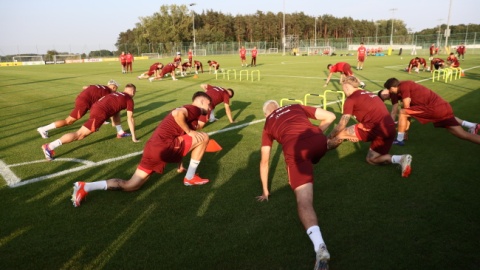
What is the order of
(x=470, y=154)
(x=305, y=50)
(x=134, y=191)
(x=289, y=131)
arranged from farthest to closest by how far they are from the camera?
1. (x=305, y=50)
2. (x=470, y=154)
3. (x=134, y=191)
4. (x=289, y=131)

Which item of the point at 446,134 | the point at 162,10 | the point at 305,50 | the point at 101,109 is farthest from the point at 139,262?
the point at 162,10

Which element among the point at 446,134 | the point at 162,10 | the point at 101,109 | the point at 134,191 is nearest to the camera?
the point at 134,191

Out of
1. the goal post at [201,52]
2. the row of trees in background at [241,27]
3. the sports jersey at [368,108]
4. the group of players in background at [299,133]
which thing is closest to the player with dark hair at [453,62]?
the group of players in background at [299,133]

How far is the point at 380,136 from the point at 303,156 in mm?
2416

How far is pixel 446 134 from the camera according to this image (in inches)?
298

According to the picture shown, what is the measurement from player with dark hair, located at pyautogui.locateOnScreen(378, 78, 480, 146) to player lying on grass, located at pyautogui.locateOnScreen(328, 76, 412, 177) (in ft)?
4.56

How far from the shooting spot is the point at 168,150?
4.82 m

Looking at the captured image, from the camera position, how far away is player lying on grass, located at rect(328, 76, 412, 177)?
17.8 ft

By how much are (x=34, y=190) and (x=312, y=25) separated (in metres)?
118

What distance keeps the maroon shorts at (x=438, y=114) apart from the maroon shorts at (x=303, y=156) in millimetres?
3639

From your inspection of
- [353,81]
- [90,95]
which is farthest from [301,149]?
[90,95]

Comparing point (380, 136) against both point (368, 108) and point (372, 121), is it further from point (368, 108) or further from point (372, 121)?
point (368, 108)

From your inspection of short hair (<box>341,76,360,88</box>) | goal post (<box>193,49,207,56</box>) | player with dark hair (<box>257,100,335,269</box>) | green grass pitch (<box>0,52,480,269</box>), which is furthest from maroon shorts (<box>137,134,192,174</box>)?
goal post (<box>193,49,207,56</box>)

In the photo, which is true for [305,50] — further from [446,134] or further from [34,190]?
[34,190]
